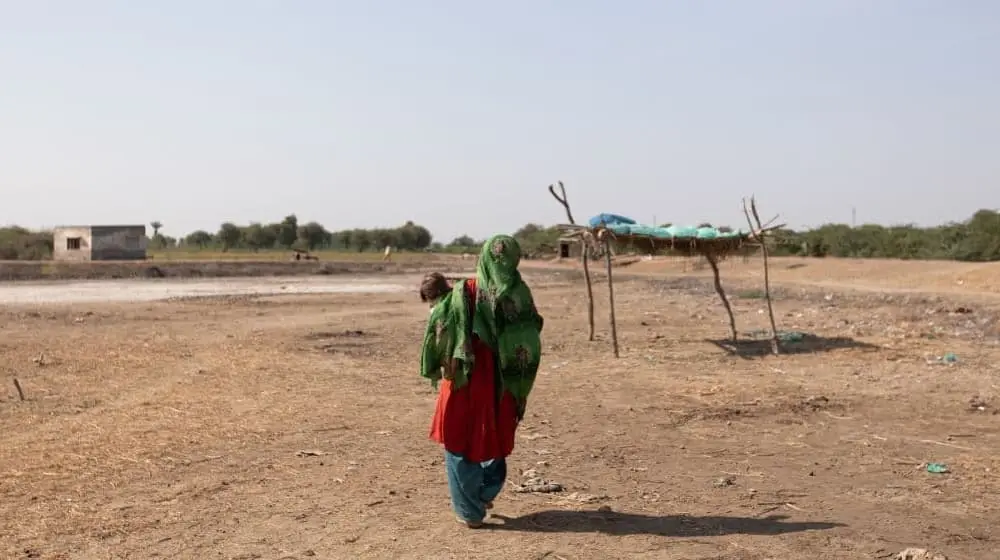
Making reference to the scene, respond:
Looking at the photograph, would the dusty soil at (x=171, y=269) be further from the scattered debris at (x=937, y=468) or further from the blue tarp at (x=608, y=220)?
the scattered debris at (x=937, y=468)

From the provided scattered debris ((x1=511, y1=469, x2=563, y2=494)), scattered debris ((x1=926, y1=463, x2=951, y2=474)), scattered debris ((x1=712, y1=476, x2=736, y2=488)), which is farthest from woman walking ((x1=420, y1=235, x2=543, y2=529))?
scattered debris ((x1=926, y1=463, x2=951, y2=474))

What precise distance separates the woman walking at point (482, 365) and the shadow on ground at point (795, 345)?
897 centimetres

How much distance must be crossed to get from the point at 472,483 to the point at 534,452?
2299 mm

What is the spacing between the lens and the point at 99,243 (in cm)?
5275

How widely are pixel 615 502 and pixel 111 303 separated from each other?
22165 mm

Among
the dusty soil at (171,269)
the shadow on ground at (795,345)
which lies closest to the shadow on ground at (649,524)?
the shadow on ground at (795,345)

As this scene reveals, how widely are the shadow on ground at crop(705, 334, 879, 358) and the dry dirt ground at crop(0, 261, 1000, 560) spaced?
11 centimetres

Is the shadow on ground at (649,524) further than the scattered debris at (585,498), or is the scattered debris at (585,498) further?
the scattered debris at (585,498)

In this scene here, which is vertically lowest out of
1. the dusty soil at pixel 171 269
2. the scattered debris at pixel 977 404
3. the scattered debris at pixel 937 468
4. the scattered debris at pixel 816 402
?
the scattered debris at pixel 937 468

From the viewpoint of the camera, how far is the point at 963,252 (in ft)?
126

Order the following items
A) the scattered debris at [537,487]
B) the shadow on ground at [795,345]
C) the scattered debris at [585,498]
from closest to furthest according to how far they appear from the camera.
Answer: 1. the scattered debris at [585,498]
2. the scattered debris at [537,487]
3. the shadow on ground at [795,345]

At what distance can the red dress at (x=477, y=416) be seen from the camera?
16.8ft

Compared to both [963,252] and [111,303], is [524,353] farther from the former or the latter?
[963,252]

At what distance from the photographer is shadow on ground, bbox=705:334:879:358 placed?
13.8m
